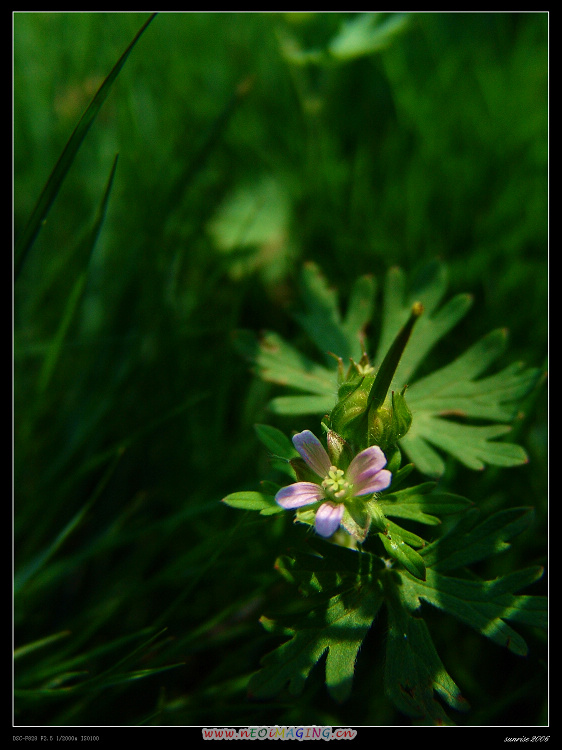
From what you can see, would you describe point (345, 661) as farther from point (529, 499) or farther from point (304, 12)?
point (304, 12)

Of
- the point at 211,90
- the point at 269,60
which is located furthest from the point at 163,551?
the point at 269,60

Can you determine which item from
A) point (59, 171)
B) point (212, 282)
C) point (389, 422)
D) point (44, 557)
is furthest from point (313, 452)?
point (212, 282)

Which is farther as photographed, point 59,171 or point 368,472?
point 59,171

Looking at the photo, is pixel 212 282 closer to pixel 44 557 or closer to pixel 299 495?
pixel 44 557

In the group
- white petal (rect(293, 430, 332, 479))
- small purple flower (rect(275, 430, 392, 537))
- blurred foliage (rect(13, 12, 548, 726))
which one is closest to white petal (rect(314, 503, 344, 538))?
small purple flower (rect(275, 430, 392, 537))

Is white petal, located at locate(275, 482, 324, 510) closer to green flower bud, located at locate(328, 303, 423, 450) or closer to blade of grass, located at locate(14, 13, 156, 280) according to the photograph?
green flower bud, located at locate(328, 303, 423, 450)

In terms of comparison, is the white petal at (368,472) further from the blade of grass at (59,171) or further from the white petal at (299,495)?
the blade of grass at (59,171)

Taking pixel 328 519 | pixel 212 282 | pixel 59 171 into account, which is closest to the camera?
pixel 328 519
